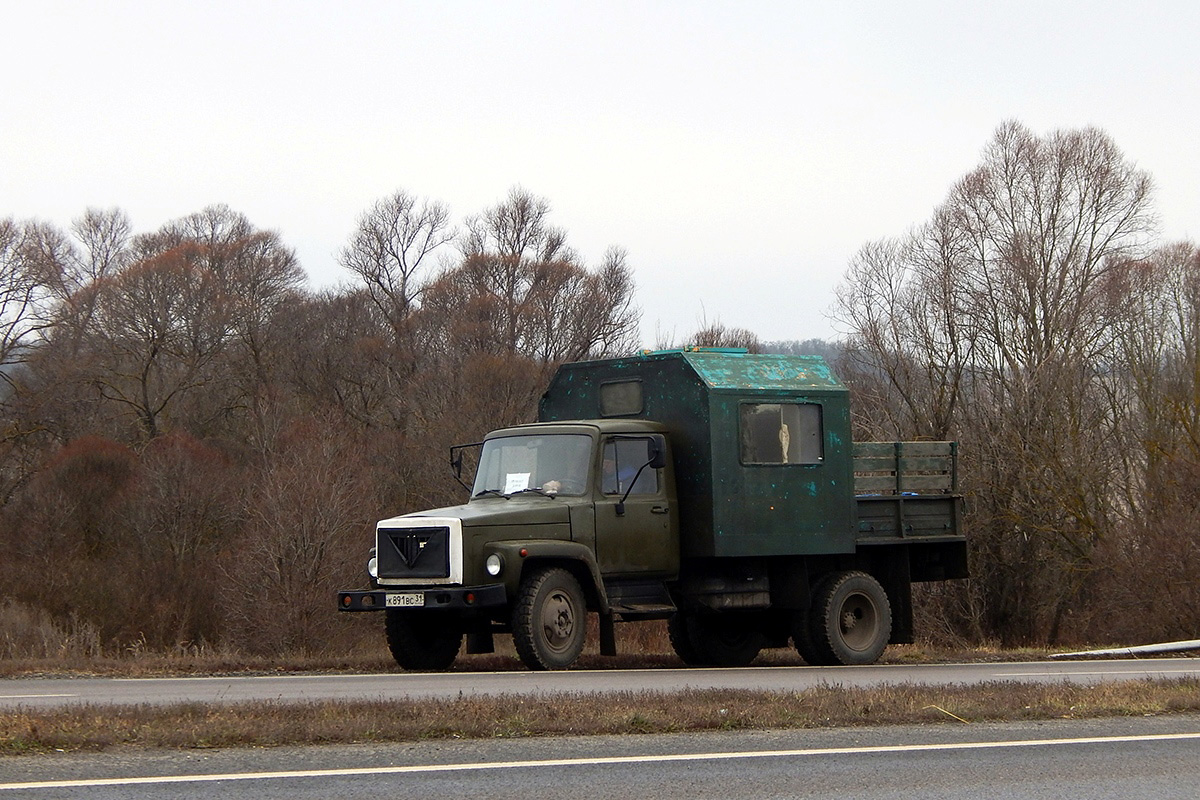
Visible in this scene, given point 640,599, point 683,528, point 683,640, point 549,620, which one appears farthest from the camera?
point 683,640

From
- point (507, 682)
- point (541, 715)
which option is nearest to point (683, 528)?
point (507, 682)

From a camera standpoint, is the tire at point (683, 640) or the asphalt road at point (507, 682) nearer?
the asphalt road at point (507, 682)

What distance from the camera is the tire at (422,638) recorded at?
14711 millimetres

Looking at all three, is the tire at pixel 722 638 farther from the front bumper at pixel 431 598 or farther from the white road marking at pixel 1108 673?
the front bumper at pixel 431 598

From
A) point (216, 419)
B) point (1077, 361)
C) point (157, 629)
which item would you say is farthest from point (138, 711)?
point (216, 419)

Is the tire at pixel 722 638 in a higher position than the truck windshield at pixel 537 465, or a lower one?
lower

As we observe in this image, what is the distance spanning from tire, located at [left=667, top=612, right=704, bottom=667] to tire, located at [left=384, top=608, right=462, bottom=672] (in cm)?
337

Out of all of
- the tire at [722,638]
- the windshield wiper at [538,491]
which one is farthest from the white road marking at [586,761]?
the tire at [722,638]

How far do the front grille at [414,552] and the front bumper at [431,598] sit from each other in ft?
0.62

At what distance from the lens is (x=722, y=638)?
17.6 metres

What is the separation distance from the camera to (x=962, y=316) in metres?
43.4

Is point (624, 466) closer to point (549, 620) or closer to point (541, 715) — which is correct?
point (549, 620)

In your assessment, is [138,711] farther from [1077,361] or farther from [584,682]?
[1077,361]

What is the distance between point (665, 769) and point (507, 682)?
4801mm
